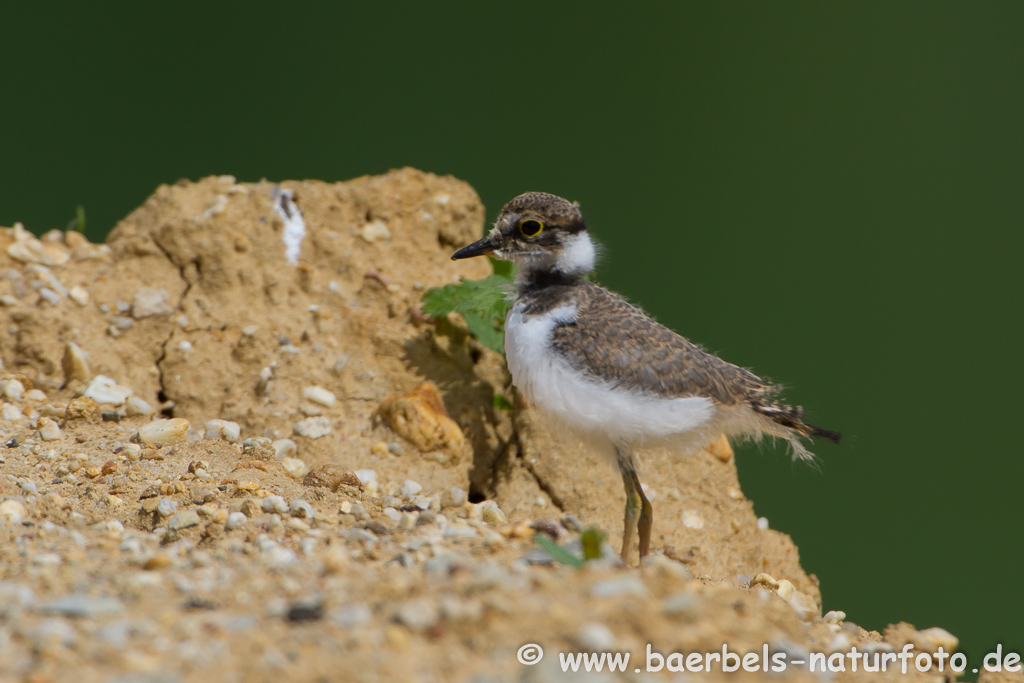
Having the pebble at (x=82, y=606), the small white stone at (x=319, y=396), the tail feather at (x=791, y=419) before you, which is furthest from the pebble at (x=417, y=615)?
the small white stone at (x=319, y=396)

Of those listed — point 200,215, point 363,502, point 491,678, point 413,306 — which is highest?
point 200,215

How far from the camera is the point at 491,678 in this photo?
1.44 metres

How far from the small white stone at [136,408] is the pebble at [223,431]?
272 mm

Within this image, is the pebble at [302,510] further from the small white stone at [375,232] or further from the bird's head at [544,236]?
the small white stone at [375,232]

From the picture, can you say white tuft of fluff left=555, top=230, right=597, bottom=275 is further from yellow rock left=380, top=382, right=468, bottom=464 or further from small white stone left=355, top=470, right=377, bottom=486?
small white stone left=355, top=470, right=377, bottom=486

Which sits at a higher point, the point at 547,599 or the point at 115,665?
the point at 547,599

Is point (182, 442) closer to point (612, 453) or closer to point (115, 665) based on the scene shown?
point (612, 453)

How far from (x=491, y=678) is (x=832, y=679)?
3.01ft

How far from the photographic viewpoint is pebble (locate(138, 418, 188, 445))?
3.06 m

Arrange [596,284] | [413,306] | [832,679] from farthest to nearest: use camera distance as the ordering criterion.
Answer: [413,306]
[596,284]
[832,679]

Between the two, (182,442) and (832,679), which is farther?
(182,442)

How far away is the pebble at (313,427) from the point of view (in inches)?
130

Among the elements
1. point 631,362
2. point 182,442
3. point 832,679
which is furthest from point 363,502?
point 832,679


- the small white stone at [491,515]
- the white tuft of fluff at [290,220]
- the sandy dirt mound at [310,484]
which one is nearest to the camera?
the sandy dirt mound at [310,484]
